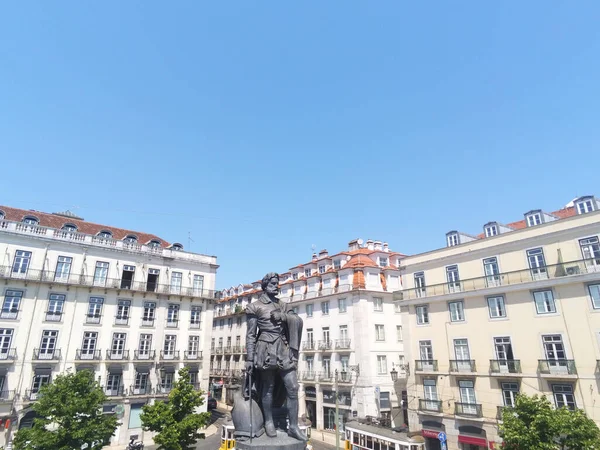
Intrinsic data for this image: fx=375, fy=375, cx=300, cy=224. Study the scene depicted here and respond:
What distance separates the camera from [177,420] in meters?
23.5

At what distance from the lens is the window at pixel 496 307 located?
27.4 m

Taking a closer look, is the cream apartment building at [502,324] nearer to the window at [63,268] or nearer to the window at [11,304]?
the window at [63,268]

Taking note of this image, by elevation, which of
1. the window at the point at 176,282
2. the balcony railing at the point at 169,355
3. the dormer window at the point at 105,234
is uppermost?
the dormer window at the point at 105,234

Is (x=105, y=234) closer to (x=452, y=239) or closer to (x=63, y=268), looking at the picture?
(x=63, y=268)

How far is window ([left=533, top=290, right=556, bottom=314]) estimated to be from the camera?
25.1 meters

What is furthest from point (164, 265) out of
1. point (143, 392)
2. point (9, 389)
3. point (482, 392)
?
point (482, 392)

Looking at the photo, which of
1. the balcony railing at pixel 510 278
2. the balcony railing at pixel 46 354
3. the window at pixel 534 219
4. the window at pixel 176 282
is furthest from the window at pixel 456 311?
the balcony railing at pixel 46 354

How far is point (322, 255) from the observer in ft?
156

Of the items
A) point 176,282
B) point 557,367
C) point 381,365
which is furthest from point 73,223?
point 557,367

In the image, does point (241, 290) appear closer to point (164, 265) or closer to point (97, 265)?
point (164, 265)

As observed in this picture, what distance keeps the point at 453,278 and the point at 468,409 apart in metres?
9.72

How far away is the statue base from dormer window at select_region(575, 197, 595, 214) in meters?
27.2

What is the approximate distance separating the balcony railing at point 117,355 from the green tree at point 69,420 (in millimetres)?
10914

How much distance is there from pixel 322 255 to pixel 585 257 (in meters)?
28.1
